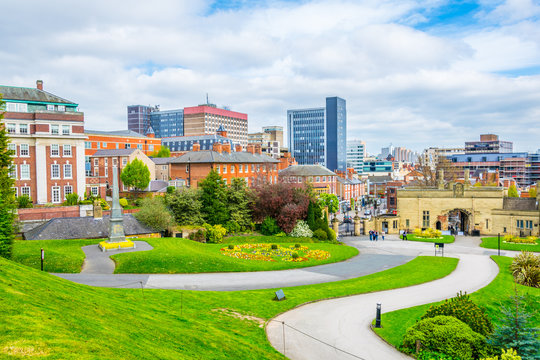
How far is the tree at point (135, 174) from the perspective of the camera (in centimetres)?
6700

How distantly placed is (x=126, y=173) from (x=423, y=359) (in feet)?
199

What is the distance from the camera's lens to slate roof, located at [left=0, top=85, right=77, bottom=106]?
5523 centimetres

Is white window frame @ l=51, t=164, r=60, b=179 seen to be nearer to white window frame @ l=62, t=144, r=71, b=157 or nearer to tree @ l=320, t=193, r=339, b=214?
white window frame @ l=62, t=144, r=71, b=157

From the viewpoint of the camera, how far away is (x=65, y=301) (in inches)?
524

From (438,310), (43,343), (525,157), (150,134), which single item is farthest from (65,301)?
(525,157)

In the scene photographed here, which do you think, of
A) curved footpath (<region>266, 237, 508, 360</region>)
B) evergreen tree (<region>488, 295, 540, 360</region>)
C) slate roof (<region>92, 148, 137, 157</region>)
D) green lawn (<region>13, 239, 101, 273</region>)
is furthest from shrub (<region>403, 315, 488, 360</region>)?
slate roof (<region>92, 148, 137, 157</region>)

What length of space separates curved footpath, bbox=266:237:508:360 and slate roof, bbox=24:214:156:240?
2605 centimetres

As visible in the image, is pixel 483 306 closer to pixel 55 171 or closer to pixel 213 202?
pixel 213 202

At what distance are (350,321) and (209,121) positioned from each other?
16239cm

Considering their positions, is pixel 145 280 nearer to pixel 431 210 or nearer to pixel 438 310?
pixel 438 310

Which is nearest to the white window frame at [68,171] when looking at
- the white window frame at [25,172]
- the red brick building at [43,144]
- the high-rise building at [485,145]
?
the red brick building at [43,144]

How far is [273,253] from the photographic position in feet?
118

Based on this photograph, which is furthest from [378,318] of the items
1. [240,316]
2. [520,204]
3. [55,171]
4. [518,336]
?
[55,171]

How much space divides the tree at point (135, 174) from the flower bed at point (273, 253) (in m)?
35.1
